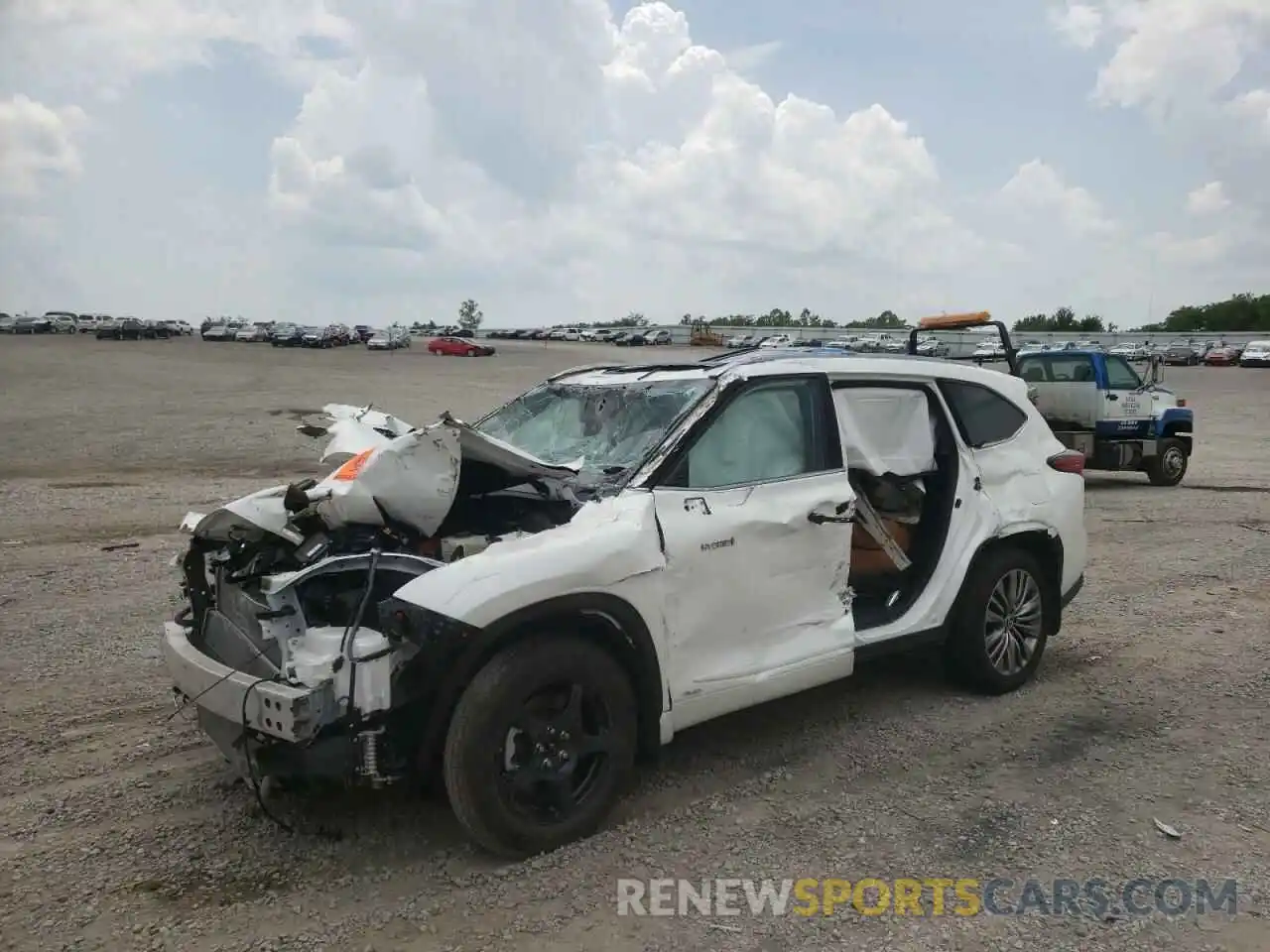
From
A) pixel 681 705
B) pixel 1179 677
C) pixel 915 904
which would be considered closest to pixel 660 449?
pixel 681 705

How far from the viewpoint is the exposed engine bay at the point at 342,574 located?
3191mm

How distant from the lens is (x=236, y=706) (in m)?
3.32

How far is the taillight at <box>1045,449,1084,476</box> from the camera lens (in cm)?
558

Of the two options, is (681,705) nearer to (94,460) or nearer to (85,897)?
(85,897)

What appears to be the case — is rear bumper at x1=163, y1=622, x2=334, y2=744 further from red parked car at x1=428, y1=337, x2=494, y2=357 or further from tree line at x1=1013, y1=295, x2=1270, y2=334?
tree line at x1=1013, y1=295, x2=1270, y2=334

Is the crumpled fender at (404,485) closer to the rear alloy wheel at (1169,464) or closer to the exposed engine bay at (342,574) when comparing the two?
the exposed engine bay at (342,574)

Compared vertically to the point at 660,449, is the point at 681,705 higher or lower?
lower

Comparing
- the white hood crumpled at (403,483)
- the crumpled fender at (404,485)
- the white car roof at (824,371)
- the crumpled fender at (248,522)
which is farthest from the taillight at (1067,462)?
the crumpled fender at (248,522)

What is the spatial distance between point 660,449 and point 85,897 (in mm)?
2592

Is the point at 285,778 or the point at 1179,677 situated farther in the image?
the point at 1179,677

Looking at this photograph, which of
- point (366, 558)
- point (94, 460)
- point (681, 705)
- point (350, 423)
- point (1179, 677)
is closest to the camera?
point (366, 558)

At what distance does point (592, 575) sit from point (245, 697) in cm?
124

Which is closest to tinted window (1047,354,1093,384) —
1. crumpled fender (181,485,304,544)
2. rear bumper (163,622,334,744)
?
crumpled fender (181,485,304,544)

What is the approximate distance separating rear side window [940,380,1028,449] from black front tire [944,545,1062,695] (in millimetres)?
629
